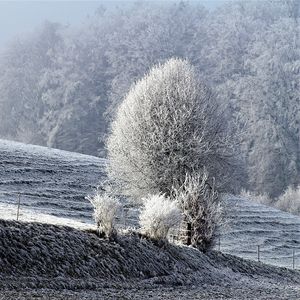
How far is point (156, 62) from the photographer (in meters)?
141

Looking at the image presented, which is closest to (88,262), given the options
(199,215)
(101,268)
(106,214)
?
(101,268)

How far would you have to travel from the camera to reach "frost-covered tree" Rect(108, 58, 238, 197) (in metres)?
32.7

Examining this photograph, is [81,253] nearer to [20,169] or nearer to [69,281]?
[69,281]

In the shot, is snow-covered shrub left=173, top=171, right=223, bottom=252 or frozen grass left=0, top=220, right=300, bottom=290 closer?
frozen grass left=0, top=220, right=300, bottom=290

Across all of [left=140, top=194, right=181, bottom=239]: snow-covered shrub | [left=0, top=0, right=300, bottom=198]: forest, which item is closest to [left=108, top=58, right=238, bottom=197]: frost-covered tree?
[left=140, top=194, right=181, bottom=239]: snow-covered shrub

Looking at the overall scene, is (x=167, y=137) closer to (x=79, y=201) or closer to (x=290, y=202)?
(x=79, y=201)

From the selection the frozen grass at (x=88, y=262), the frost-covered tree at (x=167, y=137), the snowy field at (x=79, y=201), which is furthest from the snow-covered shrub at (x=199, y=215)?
the snowy field at (x=79, y=201)

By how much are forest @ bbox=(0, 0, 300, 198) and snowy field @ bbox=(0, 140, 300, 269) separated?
157 feet

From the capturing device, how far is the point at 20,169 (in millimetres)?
48688

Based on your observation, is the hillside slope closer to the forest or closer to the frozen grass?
the frozen grass

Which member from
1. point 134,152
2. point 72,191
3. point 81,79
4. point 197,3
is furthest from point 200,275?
point 197,3

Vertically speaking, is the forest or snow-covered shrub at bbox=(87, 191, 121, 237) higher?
the forest

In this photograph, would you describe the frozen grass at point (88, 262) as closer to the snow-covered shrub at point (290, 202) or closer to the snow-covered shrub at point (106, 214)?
the snow-covered shrub at point (106, 214)

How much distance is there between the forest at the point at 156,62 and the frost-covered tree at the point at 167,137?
223ft
